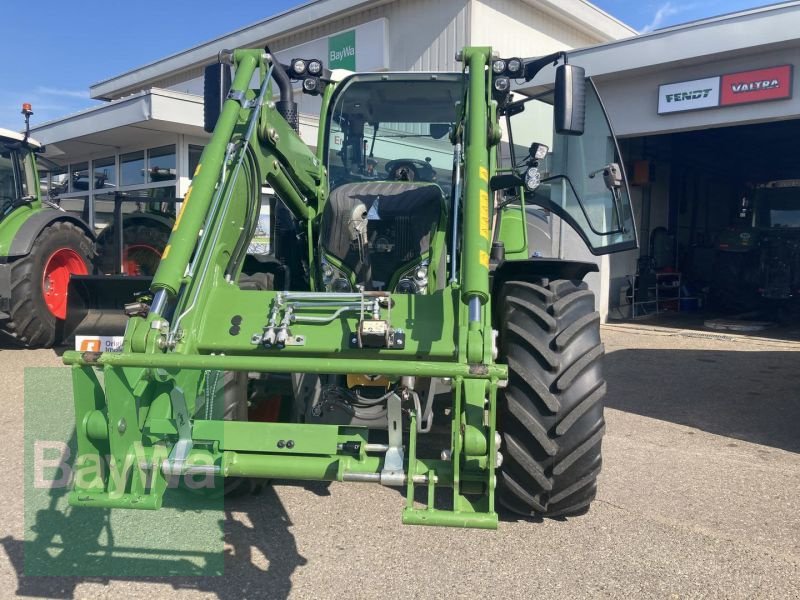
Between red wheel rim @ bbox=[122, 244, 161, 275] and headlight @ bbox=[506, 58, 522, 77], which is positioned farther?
red wheel rim @ bbox=[122, 244, 161, 275]

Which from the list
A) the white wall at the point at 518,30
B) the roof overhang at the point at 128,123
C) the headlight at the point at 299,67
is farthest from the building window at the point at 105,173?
the headlight at the point at 299,67

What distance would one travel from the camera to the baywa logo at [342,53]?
48.8 ft

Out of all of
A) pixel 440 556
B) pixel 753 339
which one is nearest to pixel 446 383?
pixel 440 556

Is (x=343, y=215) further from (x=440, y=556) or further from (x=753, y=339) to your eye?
(x=753, y=339)

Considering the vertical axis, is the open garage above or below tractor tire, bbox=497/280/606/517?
above

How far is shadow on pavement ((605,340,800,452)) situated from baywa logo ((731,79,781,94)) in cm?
374

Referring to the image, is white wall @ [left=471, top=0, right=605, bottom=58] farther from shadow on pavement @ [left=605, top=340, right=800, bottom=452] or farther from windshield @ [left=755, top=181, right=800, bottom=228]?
shadow on pavement @ [left=605, top=340, right=800, bottom=452]

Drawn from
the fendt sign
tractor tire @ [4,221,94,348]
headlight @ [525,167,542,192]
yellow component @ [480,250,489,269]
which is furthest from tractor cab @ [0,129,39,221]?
the fendt sign

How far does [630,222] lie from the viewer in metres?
4.56

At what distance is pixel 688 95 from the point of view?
10195 millimetres

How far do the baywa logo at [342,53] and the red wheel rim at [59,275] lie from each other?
342 inches

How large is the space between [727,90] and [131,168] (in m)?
10.6

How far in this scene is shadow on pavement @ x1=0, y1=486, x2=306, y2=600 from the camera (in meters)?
2.82
